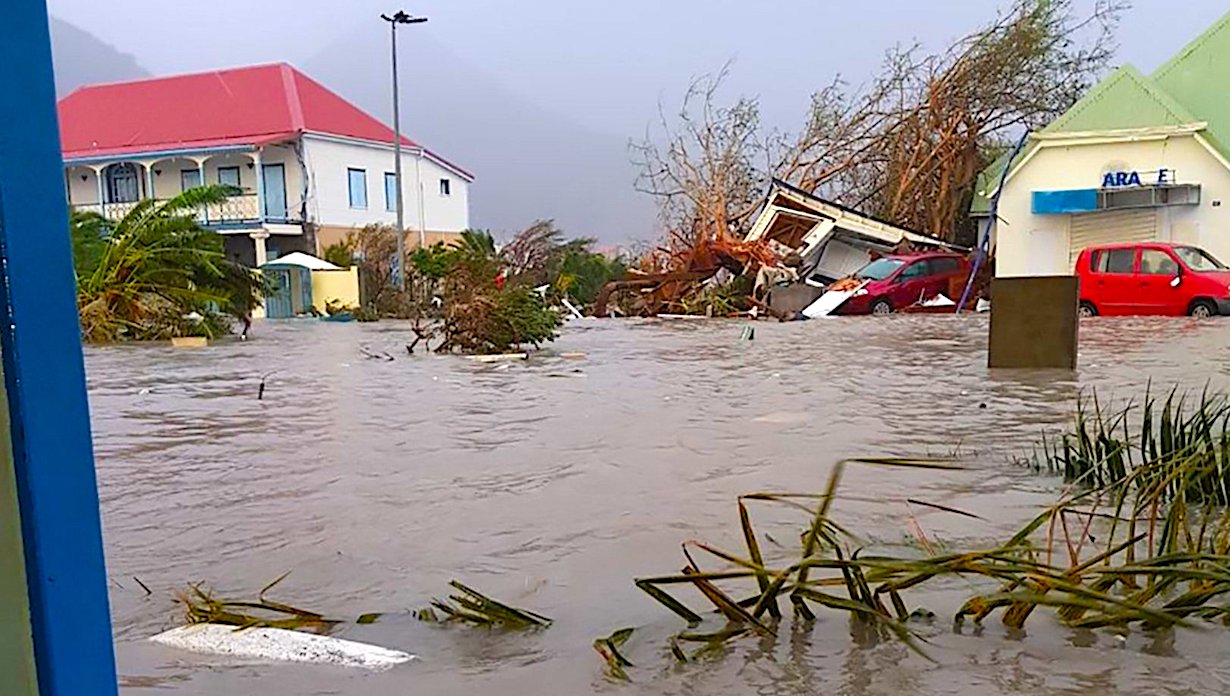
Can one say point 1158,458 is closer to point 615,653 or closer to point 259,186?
point 615,653

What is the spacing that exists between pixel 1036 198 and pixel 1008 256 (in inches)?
56.1

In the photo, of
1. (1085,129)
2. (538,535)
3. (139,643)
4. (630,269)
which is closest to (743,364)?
(538,535)

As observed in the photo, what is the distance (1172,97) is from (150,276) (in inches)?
846

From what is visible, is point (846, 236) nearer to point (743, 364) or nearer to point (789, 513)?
point (743, 364)

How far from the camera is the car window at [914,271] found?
64.7 feet

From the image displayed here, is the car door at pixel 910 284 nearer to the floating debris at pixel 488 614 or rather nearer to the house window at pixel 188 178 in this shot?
the floating debris at pixel 488 614

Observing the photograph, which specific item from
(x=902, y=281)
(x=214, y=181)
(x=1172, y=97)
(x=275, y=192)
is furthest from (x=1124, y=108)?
(x=214, y=181)

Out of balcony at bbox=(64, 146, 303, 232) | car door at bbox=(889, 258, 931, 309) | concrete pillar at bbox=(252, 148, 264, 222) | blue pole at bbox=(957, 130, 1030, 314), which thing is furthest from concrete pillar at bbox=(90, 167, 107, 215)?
blue pole at bbox=(957, 130, 1030, 314)

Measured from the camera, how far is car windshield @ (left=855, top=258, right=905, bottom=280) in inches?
778

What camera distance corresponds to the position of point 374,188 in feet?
111

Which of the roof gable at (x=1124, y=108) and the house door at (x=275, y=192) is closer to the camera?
the roof gable at (x=1124, y=108)

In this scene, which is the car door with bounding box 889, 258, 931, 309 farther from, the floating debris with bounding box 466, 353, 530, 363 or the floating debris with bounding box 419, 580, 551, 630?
the floating debris with bounding box 419, 580, 551, 630

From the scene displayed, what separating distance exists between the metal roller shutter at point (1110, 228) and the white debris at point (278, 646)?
21197mm

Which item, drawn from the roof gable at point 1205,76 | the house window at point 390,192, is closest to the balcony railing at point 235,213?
the house window at point 390,192
